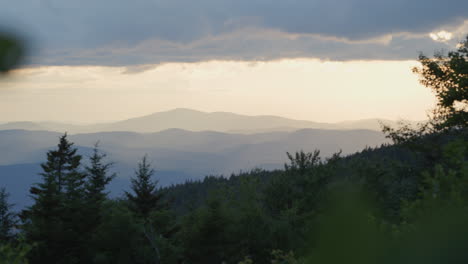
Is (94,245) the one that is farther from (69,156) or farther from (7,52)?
(7,52)

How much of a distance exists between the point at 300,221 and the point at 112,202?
51.4 feet

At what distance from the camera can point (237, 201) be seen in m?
39.1

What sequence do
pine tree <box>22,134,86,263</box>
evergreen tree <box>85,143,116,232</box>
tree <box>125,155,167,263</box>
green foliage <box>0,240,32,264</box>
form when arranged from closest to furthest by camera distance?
green foliage <box>0,240,32,264</box>
pine tree <box>22,134,86,263</box>
evergreen tree <box>85,143,116,232</box>
tree <box>125,155,167,263</box>

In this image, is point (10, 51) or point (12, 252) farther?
point (12, 252)

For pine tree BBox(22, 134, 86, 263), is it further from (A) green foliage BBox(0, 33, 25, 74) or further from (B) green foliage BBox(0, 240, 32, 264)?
(A) green foliage BBox(0, 33, 25, 74)

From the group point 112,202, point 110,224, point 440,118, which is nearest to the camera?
point 440,118

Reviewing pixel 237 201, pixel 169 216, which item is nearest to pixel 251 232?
pixel 237 201

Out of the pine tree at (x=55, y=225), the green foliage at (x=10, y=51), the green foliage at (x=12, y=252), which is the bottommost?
the pine tree at (x=55, y=225)

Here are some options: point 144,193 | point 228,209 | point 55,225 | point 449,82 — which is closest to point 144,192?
point 144,193

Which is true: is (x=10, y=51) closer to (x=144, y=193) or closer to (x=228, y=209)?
(x=228, y=209)

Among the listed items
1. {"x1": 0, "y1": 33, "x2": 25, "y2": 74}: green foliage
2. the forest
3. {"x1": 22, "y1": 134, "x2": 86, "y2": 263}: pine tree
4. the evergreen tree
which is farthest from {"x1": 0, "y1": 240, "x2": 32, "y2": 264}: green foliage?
the evergreen tree

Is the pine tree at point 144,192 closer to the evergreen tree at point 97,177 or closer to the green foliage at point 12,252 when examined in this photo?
the evergreen tree at point 97,177

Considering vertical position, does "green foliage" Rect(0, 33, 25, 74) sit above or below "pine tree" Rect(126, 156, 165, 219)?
above

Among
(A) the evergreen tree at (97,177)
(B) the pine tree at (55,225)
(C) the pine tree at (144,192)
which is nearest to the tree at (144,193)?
(C) the pine tree at (144,192)
